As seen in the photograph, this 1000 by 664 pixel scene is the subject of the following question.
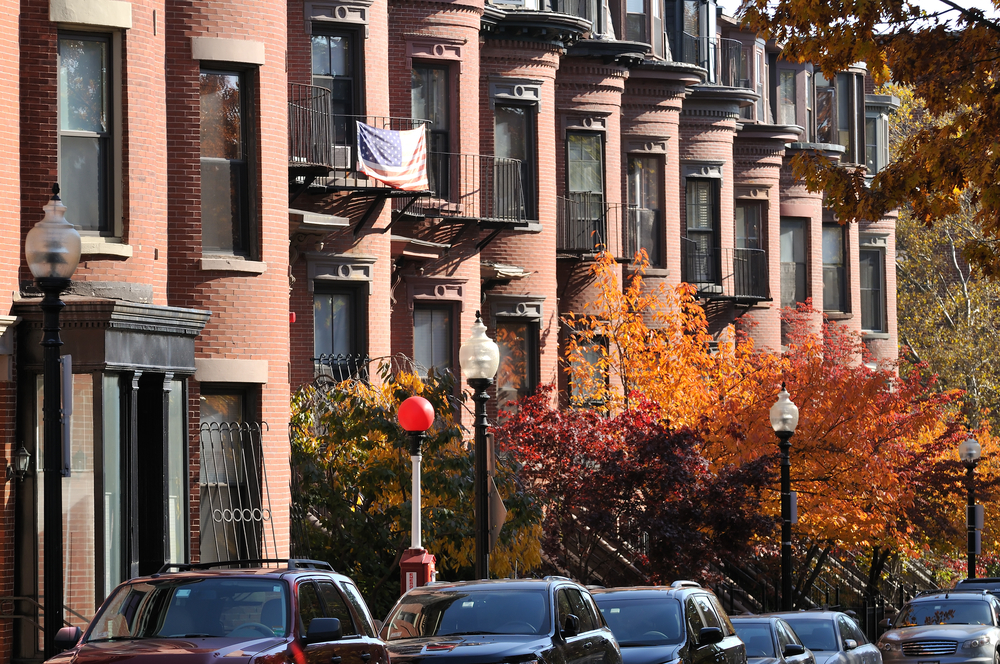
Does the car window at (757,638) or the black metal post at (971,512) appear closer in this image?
the car window at (757,638)

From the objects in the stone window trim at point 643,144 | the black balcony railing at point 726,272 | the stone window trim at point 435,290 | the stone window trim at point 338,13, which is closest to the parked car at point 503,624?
the stone window trim at point 338,13

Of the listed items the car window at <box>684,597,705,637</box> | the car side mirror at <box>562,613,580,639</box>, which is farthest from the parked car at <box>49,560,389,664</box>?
the car window at <box>684,597,705,637</box>

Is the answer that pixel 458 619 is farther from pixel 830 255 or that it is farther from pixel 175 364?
Result: pixel 830 255

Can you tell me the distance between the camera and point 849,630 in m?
21.5

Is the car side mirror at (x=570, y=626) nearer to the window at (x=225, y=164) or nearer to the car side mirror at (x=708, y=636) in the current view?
the car side mirror at (x=708, y=636)

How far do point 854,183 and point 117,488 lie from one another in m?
9.07

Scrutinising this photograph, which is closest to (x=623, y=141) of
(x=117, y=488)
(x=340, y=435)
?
(x=340, y=435)

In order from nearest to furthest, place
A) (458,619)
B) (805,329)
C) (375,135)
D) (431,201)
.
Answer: (458,619)
(375,135)
(431,201)
(805,329)

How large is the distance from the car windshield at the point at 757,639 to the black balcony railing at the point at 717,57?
966 inches

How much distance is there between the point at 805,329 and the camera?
1714 inches

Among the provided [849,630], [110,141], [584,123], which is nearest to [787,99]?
[584,123]

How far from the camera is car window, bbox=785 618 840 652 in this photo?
20609mm

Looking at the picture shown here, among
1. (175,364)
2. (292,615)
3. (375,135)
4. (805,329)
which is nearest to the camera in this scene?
(292,615)

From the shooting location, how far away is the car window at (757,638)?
18078mm
